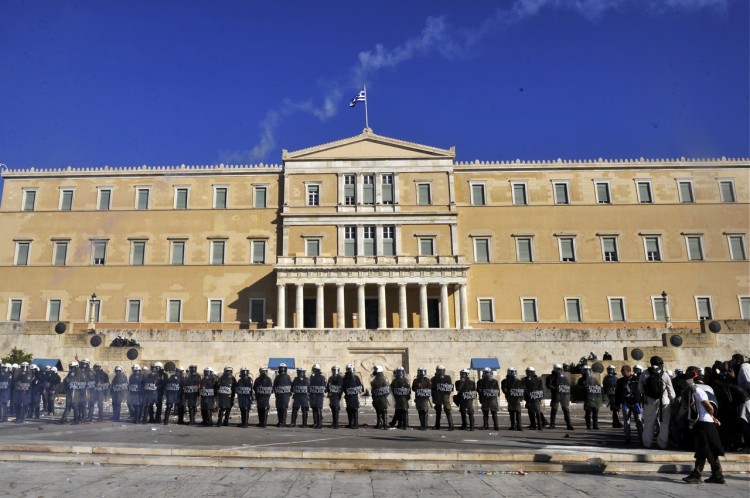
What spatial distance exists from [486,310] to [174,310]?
21.8 metres

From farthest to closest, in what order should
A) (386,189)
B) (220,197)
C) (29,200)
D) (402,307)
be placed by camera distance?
(29,200) → (220,197) → (386,189) → (402,307)

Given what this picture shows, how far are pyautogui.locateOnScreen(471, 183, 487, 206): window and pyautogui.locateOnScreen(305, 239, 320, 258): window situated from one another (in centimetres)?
1171

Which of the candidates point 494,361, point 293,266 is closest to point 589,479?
point 494,361

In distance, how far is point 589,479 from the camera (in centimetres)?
834

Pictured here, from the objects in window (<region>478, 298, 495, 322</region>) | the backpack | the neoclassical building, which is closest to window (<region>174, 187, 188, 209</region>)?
the neoclassical building

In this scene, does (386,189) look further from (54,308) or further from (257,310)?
(54,308)

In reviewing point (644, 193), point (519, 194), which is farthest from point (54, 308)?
point (644, 193)

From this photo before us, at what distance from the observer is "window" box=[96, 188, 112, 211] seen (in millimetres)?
43112

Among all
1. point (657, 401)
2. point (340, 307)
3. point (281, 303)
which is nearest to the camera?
point (657, 401)

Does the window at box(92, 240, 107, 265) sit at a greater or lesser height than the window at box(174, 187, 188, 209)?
lesser

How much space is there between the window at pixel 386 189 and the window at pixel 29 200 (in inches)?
1022

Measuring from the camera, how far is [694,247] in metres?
41.5

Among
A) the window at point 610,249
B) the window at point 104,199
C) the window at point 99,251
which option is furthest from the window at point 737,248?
the window at point 104,199

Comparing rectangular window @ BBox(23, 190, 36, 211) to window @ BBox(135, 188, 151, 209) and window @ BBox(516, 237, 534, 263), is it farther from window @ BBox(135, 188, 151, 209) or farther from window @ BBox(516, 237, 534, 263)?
window @ BBox(516, 237, 534, 263)
